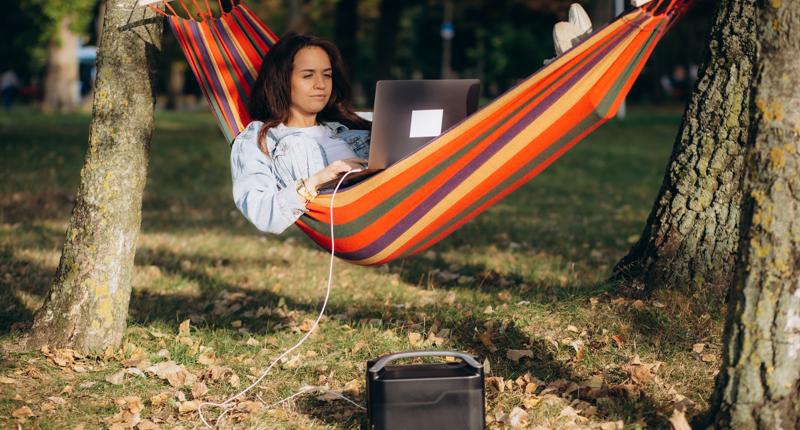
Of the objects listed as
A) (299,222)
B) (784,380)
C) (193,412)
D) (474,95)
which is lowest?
(193,412)

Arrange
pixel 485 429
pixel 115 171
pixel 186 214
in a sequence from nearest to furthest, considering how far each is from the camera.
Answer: pixel 485 429, pixel 115 171, pixel 186 214

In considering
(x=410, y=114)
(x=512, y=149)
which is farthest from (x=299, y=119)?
(x=512, y=149)

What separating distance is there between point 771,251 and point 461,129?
3.55ft

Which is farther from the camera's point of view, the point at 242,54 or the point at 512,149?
the point at 242,54

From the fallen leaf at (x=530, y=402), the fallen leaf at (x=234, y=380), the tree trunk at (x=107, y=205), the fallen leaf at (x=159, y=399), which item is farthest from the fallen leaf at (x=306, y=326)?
the fallen leaf at (x=530, y=402)

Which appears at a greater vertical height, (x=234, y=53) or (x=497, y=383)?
(x=234, y=53)

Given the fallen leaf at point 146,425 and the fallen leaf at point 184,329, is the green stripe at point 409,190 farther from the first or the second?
the fallen leaf at point 184,329

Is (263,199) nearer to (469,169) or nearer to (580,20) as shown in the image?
(469,169)

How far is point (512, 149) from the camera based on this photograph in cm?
312

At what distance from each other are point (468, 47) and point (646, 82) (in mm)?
8267

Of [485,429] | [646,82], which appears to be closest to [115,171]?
[485,429]

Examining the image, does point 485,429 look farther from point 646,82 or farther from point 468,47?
point 468,47

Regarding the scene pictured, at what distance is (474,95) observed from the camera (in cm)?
346

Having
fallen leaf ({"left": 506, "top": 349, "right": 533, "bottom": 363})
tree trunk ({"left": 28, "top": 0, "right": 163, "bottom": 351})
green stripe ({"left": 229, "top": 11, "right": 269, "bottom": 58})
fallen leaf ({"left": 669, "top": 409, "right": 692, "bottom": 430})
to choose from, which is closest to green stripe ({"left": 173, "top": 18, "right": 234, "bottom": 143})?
tree trunk ({"left": 28, "top": 0, "right": 163, "bottom": 351})
